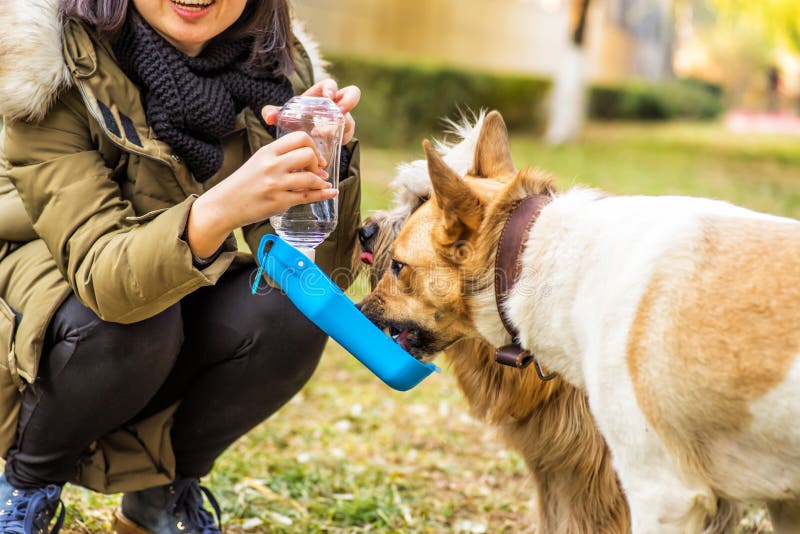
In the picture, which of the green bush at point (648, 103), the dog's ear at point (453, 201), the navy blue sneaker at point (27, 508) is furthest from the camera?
the green bush at point (648, 103)

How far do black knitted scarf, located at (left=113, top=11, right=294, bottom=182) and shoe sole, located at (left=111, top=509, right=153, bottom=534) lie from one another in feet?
3.75

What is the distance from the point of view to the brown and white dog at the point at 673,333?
82.4 inches

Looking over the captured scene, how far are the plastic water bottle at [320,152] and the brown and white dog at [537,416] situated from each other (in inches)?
8.6

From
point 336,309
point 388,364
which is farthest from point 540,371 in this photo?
point 336,309

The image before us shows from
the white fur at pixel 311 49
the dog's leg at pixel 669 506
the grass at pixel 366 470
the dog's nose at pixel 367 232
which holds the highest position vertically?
the white fur at pixel 311 49

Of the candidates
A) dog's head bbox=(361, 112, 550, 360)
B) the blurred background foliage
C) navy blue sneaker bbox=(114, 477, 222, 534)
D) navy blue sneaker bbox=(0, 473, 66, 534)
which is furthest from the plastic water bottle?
the blurred background foliage

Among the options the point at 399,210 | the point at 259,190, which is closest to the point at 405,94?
the point at 399,210

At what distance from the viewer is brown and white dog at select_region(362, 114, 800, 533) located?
2.09 m

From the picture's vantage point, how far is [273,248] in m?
2.59

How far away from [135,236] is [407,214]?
998 millimetres


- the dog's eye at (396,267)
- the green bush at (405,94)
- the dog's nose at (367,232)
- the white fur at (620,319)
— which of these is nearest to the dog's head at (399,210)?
the dog's nose at (367,232)

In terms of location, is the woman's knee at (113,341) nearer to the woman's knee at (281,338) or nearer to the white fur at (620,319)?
the woman's knee at (281,338)

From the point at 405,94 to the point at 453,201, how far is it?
12009 millimetres

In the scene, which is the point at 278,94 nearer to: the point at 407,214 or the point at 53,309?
the point at 407,214
